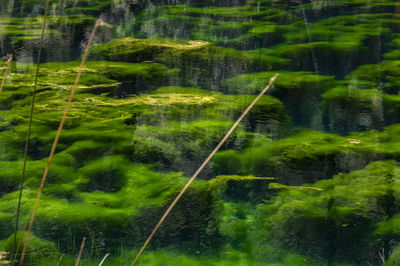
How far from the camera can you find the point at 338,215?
179 cm

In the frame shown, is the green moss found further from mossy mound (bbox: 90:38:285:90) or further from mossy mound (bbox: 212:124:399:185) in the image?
mossy mound (bbox: 90:38:285:90)

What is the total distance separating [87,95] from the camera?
2678mm

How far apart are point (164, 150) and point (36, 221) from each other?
0.72m

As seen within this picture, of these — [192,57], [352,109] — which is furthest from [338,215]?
[192,57]

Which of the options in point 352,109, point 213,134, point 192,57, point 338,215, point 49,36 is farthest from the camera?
point 49,36

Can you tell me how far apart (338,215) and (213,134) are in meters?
0.82

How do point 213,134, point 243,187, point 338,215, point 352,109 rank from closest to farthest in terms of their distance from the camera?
point 338,215 → point 243,187 → point 213,134 → point 352,109

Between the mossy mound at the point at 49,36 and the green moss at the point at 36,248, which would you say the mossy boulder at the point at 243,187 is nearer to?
the green moss at the point at 36,248

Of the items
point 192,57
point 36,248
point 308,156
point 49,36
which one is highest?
point 49,36

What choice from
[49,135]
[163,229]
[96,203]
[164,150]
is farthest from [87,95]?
[163,229]

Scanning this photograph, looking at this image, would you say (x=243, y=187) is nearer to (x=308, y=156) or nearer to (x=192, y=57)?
(x=308, y=156)

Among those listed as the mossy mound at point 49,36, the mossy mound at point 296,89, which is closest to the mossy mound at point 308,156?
the mossy mound at point 296,89

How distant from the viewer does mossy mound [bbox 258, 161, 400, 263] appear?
5.41ft

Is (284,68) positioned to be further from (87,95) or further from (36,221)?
(36,221)
